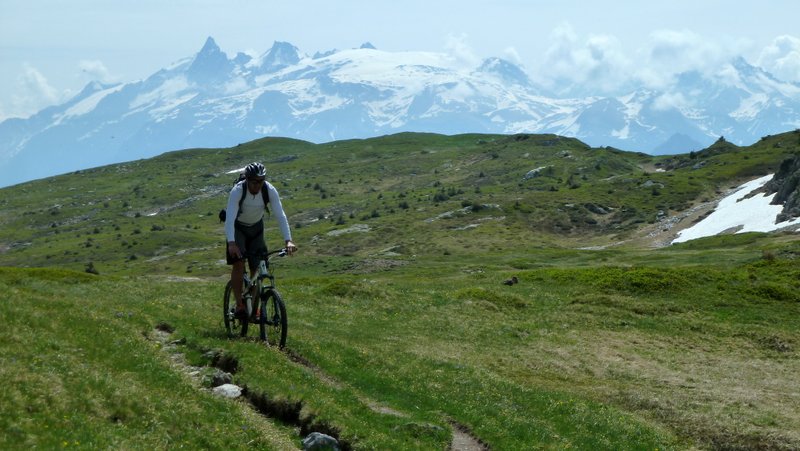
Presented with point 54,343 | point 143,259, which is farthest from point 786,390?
point 143,259

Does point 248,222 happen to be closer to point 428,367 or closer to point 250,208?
point 250,208

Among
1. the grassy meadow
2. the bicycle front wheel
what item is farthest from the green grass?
the bicycle front wheel

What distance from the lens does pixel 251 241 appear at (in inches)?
949

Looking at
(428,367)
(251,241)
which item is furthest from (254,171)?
(428,367)

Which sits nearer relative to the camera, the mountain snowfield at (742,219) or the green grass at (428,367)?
the green grass at (428,367)

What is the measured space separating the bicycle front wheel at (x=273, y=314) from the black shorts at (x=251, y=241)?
1059 millimetres

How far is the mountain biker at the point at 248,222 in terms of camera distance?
23000mm

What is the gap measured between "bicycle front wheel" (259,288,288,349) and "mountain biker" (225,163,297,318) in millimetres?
788

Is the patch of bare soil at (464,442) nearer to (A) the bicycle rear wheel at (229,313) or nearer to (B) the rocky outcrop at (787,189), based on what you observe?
(A) the bicycle rear wheel at (229,313)

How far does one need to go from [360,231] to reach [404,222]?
1137cm

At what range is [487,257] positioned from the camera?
114875 millimetres

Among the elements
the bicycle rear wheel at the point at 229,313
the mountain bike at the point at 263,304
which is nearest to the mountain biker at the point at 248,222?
the mountain bike at the point at 263,304

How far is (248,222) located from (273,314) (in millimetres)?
2952

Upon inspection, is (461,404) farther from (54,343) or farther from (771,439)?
(54,343)
